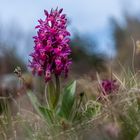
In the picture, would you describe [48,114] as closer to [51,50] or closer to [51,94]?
[51,94]

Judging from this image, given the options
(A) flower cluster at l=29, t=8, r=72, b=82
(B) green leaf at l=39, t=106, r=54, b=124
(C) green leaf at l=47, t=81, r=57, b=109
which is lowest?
(B) green leaf at l=39, t=106, r=54, b=124

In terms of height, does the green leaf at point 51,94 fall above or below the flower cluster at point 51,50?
below

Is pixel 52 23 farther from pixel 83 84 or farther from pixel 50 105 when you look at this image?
pixel 83 84

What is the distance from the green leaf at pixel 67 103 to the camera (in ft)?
13.2

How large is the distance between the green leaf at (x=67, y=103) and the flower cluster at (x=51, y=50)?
14cm

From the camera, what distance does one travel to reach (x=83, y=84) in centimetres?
667

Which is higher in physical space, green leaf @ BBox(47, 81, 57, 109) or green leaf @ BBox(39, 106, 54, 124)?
green leaf @ BBox(47, 81, 57, 109)

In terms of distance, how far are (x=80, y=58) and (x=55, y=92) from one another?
1410 cm

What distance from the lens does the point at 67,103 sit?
404 cm

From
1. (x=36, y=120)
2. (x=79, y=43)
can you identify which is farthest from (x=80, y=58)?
(x=36, y=120)

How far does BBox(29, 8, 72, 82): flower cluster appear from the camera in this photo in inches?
158

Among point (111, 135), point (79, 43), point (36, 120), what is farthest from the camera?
point (79, 43)

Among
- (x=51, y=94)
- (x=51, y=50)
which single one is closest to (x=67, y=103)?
(x=51, y=94)

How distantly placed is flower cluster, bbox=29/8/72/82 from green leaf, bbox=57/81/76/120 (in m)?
Result: 0.14
